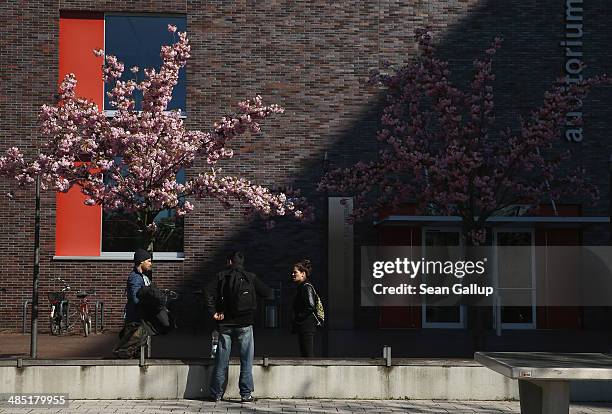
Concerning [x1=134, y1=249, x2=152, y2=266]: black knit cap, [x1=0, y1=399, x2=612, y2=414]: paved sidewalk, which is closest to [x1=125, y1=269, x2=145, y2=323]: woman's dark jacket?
[x1=134, y1=249, x2=152, y2=266]: black knit cap

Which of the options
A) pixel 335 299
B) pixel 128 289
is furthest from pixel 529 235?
pixel 128 289

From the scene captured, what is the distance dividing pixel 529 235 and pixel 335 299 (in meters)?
5.51

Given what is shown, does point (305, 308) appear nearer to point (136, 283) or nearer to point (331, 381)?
point (331, 381)

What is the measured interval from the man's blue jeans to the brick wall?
10766mm

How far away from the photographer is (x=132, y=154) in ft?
44.1

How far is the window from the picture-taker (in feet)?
70.2

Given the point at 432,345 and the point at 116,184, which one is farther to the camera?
the point at 432,345

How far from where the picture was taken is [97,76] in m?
21.8

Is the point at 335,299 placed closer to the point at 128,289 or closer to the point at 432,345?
the point at 432,345

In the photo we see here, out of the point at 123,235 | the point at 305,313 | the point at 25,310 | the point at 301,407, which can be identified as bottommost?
the point at 301,407

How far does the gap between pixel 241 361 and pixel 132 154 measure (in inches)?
166

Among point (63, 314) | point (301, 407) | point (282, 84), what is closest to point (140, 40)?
point (282, 84)

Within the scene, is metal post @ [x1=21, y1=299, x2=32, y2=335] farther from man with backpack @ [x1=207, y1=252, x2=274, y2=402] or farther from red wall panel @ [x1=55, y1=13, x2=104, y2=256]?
man with backpack @ [x1=207, y1=252, x2=274, y2=402]

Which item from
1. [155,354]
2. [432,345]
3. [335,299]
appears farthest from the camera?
[335,299]
